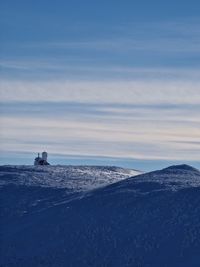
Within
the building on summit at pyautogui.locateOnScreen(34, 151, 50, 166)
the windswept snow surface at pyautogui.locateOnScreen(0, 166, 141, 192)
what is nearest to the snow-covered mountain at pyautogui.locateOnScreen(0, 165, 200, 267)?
the windswept snow surface at pyautogui.locateOnScreen(0, 166, 141, 192)

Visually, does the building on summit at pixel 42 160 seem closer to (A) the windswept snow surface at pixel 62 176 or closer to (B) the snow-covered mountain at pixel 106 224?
(A) the windswept snow surface at pixel 62 176

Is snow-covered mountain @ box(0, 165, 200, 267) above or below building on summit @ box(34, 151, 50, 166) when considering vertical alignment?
below

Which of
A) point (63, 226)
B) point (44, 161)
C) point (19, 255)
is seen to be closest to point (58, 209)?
point (63, 226)

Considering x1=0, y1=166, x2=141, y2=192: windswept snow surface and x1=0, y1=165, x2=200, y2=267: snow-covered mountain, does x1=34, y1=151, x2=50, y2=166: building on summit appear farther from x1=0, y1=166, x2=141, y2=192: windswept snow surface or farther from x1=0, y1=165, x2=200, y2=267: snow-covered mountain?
x1=0, y1=165, x2=200, y2=267: snow-covered mountain

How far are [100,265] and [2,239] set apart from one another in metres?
5.82

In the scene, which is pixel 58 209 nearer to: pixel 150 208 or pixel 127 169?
pixel 150 208

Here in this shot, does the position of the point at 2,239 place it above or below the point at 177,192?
below

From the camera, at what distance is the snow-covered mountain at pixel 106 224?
36.1m

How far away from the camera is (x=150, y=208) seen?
40.3 meters

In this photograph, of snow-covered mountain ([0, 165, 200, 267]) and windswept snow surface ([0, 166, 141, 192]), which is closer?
snow-covered mountain ([0, 165, 200, 267])

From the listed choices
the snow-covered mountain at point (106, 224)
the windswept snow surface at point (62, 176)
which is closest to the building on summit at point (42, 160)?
the windswept snow surface at point (62, 176)

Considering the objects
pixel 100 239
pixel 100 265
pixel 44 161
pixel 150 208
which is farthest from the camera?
pixel 44 161

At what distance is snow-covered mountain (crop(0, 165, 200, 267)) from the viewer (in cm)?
3612

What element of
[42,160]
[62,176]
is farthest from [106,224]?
[42,160]
